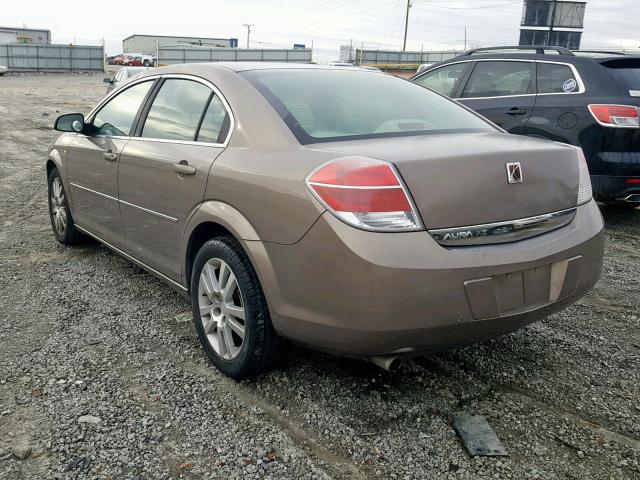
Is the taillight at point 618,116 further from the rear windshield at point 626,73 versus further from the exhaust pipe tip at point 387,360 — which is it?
the exhaust pipe tip at point 387,360

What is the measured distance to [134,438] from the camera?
108 inches

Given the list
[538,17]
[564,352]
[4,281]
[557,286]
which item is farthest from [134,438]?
[538,17]

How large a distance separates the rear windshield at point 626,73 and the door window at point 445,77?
70.8 inches

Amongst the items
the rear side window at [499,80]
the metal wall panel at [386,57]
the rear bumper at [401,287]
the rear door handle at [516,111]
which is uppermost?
the metal wall panel at [386,57]

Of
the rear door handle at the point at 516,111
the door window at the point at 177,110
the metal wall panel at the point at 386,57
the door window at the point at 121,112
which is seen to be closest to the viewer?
the door window at the point at 177,110

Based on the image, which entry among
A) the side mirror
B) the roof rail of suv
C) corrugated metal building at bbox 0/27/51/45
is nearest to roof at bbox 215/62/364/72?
the side mirror

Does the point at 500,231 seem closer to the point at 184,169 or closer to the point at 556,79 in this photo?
the point at 184,169

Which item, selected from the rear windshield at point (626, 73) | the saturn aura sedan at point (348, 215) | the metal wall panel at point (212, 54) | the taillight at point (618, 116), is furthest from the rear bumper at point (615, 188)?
the metal wall panel at point (212, 54)

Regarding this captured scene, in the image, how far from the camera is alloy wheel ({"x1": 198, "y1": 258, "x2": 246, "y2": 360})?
315 cm

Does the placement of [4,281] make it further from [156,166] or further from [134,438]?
[134,438]

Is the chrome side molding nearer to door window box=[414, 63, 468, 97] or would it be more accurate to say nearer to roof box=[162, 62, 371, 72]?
roof box=[162, 62, 371, 72]

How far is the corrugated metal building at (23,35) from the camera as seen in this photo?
60.2 m

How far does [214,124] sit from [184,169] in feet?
0.97

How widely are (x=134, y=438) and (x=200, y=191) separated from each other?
1.28 m
